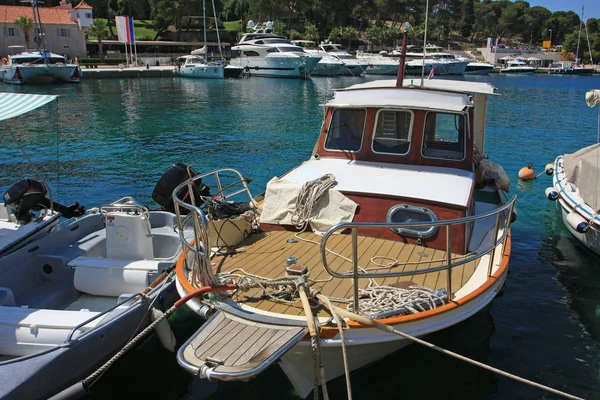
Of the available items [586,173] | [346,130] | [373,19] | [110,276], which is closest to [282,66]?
[586,173]

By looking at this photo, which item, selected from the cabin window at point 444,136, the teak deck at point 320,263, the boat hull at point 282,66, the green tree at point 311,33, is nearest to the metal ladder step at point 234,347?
the teak deck at point 320,263

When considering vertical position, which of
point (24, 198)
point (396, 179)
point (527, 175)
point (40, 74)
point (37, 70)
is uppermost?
point (37, 70)

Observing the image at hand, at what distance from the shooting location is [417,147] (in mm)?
8727

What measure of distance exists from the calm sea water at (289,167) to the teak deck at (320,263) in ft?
4.15

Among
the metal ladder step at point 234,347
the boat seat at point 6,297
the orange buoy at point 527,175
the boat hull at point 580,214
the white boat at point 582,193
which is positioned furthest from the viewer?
the orange buoy at point 527,175

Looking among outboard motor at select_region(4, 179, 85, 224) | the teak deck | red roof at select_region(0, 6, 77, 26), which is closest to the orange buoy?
the teak deck

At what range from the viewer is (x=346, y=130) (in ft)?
Answer: 30.6

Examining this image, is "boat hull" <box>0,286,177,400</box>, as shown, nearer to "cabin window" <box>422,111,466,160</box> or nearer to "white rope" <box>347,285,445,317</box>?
"white rope" <box>347,285,445,317</box>

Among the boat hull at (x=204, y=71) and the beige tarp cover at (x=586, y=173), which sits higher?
the boat hull at (x=204, y=71)

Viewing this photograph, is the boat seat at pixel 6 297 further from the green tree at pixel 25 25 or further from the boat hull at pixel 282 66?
the green tree at pixel 25 25

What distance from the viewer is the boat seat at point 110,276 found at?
308 inches

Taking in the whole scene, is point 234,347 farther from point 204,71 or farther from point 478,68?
point 478,68

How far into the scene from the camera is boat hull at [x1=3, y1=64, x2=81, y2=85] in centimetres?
4881

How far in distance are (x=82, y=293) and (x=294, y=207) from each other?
392cm
